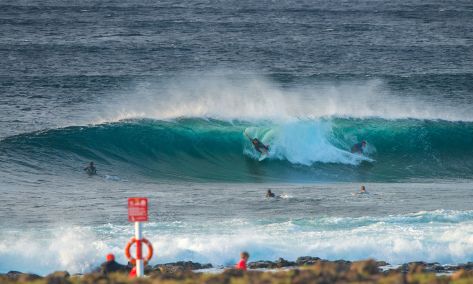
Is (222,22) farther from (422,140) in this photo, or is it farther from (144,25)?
(422,140)

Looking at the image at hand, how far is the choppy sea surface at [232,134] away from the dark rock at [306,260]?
614mm

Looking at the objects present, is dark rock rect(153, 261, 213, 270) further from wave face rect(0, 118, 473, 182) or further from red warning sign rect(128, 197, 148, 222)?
wave face rect(0, 118, 473, 182)

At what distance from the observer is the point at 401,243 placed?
24.8 metres

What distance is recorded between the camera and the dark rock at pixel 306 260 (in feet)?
75.6

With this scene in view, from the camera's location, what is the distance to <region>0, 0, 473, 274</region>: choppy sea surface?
2539 centimetres

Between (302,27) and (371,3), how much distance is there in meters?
17.9

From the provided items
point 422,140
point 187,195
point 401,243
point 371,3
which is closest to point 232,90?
point 422,140

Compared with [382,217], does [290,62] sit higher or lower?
higher

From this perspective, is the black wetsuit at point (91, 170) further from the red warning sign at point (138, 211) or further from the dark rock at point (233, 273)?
the dark rock at point (233, 273)

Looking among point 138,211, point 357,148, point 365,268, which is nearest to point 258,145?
point 357,148

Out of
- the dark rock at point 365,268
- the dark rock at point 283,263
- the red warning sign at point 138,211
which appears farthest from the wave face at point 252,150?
the dark rock at point 365,268

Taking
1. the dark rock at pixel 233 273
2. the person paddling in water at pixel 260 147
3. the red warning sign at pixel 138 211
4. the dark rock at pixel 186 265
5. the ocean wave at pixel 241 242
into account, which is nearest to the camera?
the dark rock at pixel 233 273

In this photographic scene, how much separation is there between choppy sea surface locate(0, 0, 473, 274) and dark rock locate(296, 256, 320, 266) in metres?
0.61

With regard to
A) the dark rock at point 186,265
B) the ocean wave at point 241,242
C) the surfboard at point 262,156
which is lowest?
the dark rock at point 186,265
